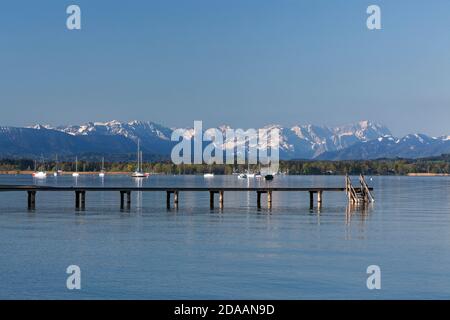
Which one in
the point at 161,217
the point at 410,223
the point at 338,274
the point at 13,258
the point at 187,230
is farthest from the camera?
the point at 161,217

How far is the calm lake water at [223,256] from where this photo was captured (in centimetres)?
3516

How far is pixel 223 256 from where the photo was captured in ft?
149

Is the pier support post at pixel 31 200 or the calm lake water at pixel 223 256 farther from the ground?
the pier support post at pixel 31 200

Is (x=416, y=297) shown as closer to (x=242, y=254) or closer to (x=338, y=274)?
(x=338, y=274)

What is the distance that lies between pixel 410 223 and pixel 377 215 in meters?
10.3

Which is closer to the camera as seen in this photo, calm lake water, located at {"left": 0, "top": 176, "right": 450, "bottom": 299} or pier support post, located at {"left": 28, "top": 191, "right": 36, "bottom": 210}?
calm lake water, located at {"left": 0, "top": 176, "right": 450, "bottom": 299}

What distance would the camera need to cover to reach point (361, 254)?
4634cm

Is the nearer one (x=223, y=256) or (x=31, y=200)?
(x=223, y=256)

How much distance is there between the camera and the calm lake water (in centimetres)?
3516

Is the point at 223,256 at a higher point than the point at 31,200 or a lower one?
lower

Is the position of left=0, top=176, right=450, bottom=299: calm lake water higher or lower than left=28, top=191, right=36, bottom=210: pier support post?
lower

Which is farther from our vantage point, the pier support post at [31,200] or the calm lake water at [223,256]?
the pier support post at [31,200]
